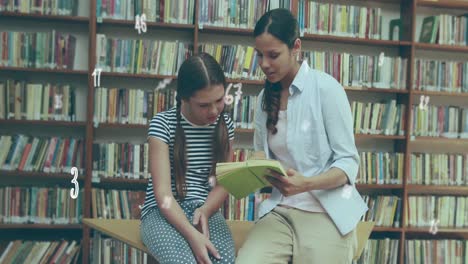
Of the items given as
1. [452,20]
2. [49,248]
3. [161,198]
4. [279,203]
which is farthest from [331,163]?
[452,20]

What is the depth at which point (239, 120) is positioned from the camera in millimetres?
3252

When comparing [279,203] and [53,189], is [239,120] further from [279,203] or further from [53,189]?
[279,203]

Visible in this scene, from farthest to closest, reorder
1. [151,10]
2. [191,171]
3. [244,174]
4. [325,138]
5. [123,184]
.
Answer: [123,184]
[151,10]
[191,171]
[325,138]
[244,174]

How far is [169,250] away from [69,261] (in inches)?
75.6

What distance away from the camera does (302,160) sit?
1568 mm

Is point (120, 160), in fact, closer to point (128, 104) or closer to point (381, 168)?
point (128, 104)

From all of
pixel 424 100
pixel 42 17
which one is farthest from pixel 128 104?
pixel 424 100

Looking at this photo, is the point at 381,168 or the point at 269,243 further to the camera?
the point at 381,168

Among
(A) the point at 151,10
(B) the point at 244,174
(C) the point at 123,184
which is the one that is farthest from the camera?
(C) the point at 123,184

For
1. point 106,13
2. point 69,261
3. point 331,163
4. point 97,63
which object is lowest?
point 69,261

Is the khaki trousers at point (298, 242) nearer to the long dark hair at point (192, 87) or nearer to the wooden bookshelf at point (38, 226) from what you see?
the long dark hair at point (192, 87)

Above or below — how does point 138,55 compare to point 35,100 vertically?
above

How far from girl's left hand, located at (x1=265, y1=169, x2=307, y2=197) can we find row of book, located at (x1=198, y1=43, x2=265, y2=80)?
5.97ft

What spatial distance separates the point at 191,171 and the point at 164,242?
0.96 feet
